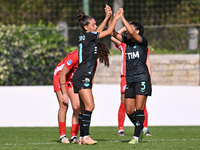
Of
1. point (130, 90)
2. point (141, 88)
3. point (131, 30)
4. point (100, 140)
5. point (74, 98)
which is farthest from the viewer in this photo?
point (100, 140)

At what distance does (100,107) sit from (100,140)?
3.86m

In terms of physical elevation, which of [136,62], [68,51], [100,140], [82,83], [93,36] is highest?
[93,36]

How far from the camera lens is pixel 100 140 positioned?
8.94 meters

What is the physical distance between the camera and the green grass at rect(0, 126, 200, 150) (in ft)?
25.6

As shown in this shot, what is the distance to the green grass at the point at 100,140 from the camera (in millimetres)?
7793

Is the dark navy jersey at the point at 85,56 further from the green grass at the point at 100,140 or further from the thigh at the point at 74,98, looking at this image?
the green grass at the point at 100,140

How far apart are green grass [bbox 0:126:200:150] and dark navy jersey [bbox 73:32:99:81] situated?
1.01m

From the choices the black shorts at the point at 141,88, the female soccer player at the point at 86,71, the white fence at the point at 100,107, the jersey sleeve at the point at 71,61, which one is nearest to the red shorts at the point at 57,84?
the jersey sleeve at the point at 71,61

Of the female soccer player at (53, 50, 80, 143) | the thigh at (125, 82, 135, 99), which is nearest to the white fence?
the female soccer player at (53, 50, 80, 143)

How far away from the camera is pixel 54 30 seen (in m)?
16.7

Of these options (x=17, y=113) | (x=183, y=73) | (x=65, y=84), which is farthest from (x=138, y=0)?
(x=65, y=84)

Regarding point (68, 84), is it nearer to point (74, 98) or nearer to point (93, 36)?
point (74, 98)

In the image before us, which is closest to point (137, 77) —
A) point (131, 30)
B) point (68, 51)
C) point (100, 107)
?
point (131, 30)

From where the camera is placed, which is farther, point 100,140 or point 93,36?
point 100,140
